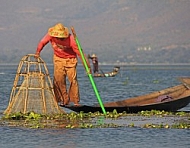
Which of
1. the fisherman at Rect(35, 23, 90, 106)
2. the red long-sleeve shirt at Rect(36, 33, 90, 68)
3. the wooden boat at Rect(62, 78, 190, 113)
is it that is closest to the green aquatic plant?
the wooden boat at Rect(62, 78, 190, 113)

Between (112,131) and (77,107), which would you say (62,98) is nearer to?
(77,107)

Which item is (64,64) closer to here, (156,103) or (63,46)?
(63,46)

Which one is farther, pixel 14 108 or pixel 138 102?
pixel 138 102

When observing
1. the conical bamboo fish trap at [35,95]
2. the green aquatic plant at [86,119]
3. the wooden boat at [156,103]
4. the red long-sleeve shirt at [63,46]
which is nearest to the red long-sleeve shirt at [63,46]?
the red long-sleeve shirt at [63,46]

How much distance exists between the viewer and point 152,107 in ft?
84.2

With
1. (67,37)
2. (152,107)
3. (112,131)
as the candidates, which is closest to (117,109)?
(152,107)

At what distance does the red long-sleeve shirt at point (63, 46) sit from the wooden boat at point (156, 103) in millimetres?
1792

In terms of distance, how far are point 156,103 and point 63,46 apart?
3299mm

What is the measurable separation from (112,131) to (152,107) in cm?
460

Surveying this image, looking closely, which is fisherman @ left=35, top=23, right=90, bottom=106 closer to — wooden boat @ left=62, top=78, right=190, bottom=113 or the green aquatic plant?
wooden boat @ left=62, top=78, right=190, bottom=113

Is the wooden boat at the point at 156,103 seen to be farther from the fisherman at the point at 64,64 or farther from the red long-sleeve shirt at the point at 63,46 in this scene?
the red long-sleeve shirt at the point at 63,46

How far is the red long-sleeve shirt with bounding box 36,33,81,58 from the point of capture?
993 inches

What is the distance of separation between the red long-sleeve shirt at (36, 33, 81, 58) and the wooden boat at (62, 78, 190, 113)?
179 cm

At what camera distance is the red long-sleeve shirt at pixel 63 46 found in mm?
25234
